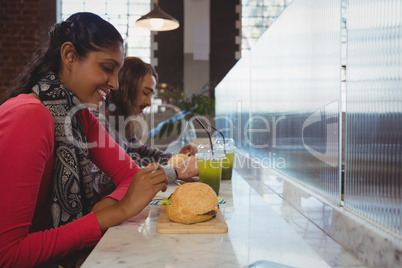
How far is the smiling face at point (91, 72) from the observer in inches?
44.9

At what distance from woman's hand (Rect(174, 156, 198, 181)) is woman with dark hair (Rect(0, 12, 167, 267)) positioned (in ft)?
0.88

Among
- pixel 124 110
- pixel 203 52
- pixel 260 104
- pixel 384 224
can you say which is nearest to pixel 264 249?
pixel 384 224

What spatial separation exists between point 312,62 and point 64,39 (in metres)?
0.79

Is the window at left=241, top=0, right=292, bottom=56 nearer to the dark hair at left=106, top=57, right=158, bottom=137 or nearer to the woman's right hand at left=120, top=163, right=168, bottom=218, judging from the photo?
the dark hair at left=106, top=57, right=158, bottom=137

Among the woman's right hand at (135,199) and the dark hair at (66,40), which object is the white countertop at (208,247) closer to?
the woman's right hand at (135,199)

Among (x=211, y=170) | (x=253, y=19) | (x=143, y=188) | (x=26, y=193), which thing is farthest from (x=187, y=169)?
(x=253, y=19)

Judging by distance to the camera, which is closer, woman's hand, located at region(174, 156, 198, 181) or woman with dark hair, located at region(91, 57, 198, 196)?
woman's hand, located at region(174, 156, 198, 181)

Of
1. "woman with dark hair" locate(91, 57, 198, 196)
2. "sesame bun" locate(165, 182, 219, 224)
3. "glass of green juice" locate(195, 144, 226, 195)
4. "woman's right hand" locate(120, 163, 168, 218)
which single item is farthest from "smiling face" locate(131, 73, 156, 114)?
"sesame bun" locate(165, 182, 219, 224)

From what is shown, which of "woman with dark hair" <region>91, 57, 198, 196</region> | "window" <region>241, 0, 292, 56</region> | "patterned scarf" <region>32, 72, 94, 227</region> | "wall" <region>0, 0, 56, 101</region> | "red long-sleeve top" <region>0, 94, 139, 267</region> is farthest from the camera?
"window" <region>241, 0, 292, 56</region>

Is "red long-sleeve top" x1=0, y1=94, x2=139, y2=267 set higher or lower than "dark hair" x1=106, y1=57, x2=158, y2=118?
lower

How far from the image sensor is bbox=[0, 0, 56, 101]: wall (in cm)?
574

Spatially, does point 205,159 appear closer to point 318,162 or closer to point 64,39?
point 318,162

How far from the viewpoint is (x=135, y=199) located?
3.19ft

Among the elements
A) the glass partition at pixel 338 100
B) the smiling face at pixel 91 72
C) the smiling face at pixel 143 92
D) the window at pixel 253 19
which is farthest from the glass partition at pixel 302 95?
the window at pixel 253 19
